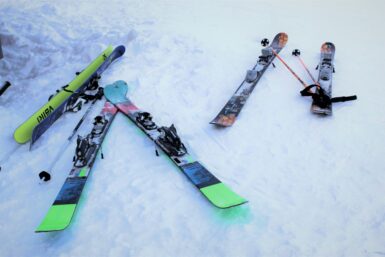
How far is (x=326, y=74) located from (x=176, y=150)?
3.17 metres

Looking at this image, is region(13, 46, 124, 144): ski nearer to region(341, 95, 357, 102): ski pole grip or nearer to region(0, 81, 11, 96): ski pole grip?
region(0, 81, 11, 96): ski pole grip

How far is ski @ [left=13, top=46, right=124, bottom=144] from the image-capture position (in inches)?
196

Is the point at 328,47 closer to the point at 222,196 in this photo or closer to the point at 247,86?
the point at 247,86

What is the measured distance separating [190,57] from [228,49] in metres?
0.86

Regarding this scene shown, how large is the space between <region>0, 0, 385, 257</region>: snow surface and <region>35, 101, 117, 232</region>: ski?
0.46 feet

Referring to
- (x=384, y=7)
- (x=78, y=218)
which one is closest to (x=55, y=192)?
(x=78, y=218)

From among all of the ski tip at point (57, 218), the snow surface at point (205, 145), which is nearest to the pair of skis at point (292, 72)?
the snow surface at point (205, 145)

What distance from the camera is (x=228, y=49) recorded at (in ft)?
22.9

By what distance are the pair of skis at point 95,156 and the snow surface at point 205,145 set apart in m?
0.13

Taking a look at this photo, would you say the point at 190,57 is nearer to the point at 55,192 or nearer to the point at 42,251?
the point at 55,192

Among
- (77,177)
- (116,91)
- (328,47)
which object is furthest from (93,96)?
(328,47)

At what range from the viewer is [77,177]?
4133 mm

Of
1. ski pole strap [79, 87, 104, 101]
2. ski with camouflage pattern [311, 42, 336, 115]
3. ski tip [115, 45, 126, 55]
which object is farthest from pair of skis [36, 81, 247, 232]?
ski with camouflage pattern [311, 42, 336, 115]

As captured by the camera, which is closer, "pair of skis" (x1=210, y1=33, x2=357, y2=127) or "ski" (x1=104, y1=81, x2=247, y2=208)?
"ski" (x1=104, y1=81, x2=247, y2=208)
